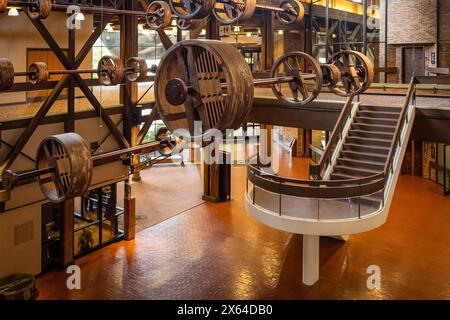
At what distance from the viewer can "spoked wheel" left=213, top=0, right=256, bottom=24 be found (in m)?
6.20

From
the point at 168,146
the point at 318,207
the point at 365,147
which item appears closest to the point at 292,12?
the point at 168,146

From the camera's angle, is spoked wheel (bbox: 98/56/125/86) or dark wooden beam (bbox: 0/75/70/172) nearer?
spoked wheel (bbox: 98/56/125/86)

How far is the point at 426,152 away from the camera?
71.5 feet

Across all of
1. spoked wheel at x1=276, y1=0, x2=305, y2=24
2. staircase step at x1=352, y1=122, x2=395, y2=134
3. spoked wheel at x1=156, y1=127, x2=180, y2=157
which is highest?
spoked wheel at x1=276, y1=0, x2=305, y2=24

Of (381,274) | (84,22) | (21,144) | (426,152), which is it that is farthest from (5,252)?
(426,152)

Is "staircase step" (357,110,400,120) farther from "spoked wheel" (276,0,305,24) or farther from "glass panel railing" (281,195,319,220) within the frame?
"spoked wheel" (276,0,305,24)

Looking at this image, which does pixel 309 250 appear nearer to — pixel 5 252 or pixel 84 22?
pixel 5 252

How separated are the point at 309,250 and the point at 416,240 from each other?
458 centimetres

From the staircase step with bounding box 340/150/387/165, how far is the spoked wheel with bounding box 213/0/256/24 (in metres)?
7.61

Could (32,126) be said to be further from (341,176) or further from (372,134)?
(372,134)

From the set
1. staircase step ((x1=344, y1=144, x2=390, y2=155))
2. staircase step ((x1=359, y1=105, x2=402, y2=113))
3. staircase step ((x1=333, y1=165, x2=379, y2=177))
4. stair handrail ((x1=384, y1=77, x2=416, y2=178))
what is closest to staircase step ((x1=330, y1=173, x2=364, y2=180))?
staircase step ((x1=333, y1=165, x2=379, y2=177))

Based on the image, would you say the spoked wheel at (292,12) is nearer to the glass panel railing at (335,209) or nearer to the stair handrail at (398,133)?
the glass panel railing at (335,209)

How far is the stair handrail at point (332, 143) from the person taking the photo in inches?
473
